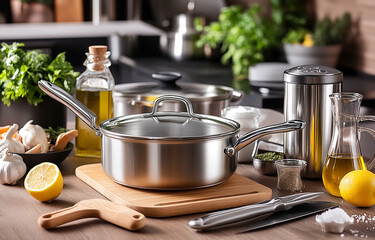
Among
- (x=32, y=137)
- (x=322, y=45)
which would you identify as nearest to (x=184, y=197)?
(x=32, y=137)

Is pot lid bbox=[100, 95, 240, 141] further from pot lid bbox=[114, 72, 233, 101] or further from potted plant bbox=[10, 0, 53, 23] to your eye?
potted plant bbox=[10, 0, 53, 23]

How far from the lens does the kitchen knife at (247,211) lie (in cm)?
98

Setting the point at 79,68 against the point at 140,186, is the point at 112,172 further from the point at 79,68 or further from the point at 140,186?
the point at 79,68

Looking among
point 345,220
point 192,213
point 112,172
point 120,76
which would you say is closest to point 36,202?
point 112,172

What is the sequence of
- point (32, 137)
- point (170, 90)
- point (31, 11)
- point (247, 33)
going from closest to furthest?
point (32, 137)
point (170, 90)
point (247, 33)
point (31, 11)

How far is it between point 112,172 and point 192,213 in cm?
18

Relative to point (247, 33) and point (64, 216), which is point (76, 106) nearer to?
point (64, 216)

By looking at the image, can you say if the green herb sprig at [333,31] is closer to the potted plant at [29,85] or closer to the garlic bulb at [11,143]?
the potted plant at [29,85]

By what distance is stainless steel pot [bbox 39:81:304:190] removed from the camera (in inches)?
41.8

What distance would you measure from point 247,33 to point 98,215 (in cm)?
217

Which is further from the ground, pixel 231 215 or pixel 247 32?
pixel 247 32

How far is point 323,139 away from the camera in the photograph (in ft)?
4.04

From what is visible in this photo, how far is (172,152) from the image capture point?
1059mm

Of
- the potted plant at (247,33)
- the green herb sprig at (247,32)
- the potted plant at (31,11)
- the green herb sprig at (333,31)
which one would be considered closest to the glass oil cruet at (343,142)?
the potted plant at (247,33)
